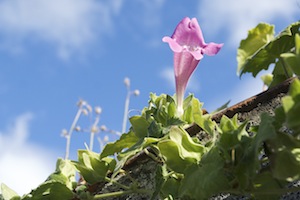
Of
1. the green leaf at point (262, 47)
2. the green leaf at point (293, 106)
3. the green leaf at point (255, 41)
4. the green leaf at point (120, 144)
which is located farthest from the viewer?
the green leaf at point (255, 41)

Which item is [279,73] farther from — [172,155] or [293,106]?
[293,106]

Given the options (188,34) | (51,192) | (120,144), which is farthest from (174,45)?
(51,192)

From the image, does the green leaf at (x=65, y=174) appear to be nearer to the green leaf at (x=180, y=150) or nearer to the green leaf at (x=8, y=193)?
the green leaf at (x=8, y=193)

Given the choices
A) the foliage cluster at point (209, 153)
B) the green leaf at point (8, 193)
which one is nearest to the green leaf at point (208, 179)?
the foliage cluster at point (209, 153)

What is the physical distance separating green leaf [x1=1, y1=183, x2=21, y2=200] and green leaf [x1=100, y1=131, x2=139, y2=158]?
166mm

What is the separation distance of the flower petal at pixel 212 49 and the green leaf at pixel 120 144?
0.15 metres

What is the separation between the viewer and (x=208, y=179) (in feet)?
2.06

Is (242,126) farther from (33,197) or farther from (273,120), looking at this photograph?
(33,197)

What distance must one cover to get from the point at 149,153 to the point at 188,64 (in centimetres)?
15

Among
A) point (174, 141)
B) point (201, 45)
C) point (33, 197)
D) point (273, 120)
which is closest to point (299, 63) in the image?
point (273, 120)

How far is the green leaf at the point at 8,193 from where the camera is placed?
2.98 feet

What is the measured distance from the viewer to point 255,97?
92 cm

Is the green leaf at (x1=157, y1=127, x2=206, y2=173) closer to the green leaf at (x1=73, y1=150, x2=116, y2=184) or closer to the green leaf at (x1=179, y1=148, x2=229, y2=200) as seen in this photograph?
the green leaf at (x1=179, y1=148, x2=229, y2=200)

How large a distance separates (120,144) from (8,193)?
0.65 ft
